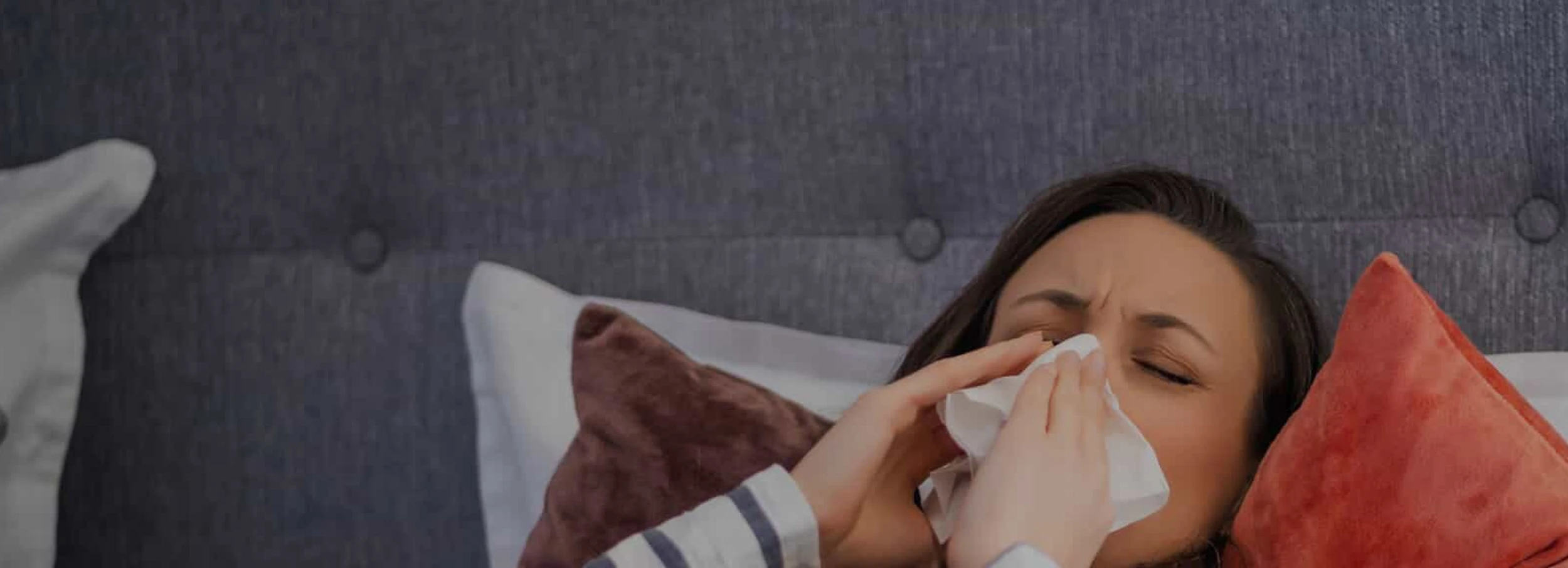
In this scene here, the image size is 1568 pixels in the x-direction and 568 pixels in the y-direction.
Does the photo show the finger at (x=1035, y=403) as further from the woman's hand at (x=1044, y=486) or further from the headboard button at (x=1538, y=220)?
the headboard button at (x=1538, y=220)

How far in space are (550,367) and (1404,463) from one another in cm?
76

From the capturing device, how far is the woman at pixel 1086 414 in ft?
2.93

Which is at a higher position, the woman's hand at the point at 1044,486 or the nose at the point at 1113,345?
the nose at the point at 1113,345

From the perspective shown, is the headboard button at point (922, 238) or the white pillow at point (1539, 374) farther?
the headboard button at point (922, 238)

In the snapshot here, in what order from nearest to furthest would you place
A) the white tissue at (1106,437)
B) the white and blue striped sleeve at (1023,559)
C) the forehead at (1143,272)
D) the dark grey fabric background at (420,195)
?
the white and blue striped sleeve at (1023,559) < the white tissue at (1106,437) < the forehead at (1143,272) < the dark grey fabric background at (420,195)

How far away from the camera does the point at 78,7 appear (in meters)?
1.37

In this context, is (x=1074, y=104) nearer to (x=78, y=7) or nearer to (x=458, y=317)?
(x=458, y=317)

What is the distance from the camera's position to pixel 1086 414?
0.93 m

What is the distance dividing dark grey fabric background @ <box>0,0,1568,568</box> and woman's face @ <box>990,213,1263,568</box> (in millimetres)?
258

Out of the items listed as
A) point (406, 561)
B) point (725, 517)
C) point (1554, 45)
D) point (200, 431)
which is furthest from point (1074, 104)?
point (200, 431)

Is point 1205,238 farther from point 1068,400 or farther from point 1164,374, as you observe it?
point 1068,400

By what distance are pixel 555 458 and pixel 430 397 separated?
0.21 m

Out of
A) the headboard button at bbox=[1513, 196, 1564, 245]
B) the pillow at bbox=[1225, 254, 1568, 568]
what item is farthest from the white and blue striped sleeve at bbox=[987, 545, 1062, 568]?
the headboard button at bbox=[1513, 196, 1564, 245]

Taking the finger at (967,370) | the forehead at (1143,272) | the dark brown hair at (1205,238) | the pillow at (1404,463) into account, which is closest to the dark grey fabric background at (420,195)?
the dark brown hair at (1205,238)
